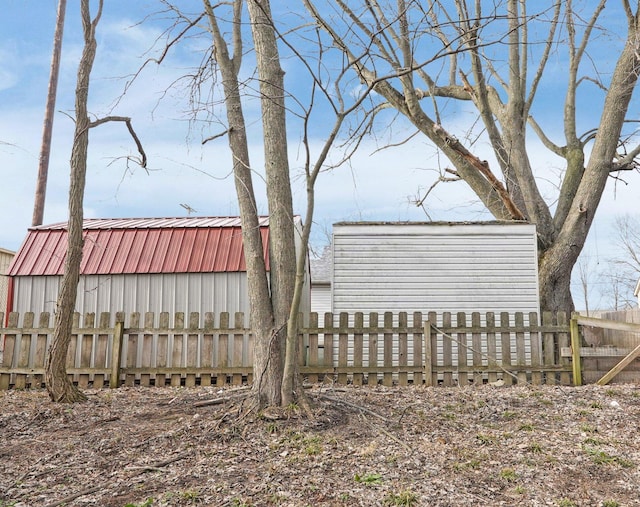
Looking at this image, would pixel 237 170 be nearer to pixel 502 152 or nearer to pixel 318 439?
pixel 318 439

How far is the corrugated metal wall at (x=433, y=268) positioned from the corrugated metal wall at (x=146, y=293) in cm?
204

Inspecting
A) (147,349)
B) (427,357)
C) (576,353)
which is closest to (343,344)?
(427,357)

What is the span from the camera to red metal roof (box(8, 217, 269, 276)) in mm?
11734

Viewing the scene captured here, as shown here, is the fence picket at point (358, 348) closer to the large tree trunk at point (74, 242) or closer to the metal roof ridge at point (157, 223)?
the metal roof ridge at point (157, 223)

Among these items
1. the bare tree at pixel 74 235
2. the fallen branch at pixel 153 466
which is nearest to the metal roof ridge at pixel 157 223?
the bare tree at pixel 74 235

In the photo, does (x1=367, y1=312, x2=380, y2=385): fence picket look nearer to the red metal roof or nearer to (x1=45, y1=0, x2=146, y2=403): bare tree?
the red metal roof

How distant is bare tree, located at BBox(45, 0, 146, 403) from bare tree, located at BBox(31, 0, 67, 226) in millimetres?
8596

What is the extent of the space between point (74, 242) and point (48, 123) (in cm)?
1022

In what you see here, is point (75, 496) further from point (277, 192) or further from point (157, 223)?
point (157, 223)

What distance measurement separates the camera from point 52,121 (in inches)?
685

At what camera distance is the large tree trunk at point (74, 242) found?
832 centimetres

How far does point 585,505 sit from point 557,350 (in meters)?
5.65

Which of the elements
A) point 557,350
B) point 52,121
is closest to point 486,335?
point 557,350

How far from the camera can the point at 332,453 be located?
5.68m
